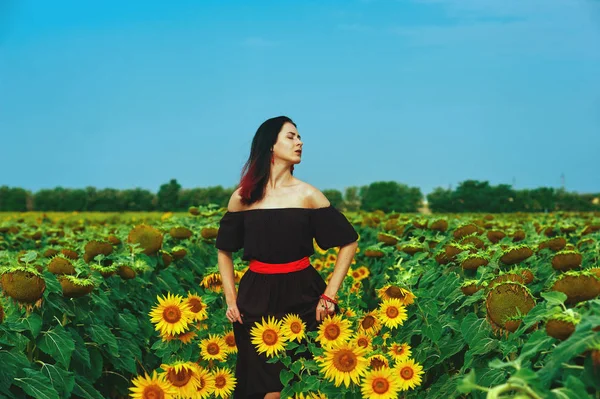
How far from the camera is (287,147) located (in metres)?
4.65

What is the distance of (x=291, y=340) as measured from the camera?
13.3 ft

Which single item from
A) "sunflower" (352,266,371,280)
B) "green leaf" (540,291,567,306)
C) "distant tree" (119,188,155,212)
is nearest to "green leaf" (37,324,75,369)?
"green leaf" (540,291,567,306)

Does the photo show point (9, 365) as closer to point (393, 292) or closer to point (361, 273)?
point (393, 292)

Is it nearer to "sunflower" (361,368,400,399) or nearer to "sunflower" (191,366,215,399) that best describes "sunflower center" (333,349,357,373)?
"sunflower" (361,368,400,399)

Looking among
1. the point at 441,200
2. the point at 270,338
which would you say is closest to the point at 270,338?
the point at 270,338

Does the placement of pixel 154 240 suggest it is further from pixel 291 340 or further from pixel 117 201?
pixel 117 201

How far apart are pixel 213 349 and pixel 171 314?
45 cm

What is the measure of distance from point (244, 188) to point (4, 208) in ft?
103

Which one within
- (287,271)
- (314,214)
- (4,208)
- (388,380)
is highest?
(314,214)

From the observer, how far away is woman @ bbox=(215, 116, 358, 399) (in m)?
4.54

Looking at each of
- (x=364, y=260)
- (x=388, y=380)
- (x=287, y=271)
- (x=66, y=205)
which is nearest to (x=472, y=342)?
(x=388, y=380)

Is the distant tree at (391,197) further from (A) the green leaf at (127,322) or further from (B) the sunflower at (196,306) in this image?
(B) the sunflower at (196,306)

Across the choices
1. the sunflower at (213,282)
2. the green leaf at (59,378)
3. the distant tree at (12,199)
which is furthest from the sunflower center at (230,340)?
the distant tree at (12,199)

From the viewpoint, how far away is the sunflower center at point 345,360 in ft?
11.6
